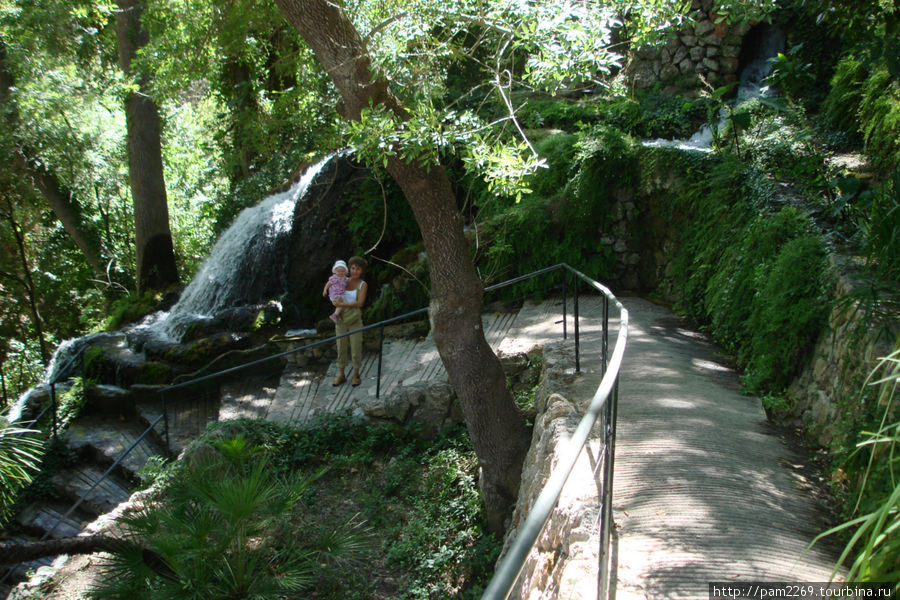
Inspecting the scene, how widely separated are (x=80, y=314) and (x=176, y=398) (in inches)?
434

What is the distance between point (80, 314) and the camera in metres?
18.8

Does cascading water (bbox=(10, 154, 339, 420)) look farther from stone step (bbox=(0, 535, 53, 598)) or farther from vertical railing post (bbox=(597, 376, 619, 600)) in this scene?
vertical railing post (bbox=(597, 376, 619, 600))

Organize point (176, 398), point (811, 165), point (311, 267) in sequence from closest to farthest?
point (811, 165) < point (176, 398) < point (311, 267)

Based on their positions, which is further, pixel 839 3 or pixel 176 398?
pixel 176 398

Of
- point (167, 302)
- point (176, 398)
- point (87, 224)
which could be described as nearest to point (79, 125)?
point (87, 224)

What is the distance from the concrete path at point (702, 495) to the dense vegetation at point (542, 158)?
352 mm

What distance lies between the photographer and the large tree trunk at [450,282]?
5234mm

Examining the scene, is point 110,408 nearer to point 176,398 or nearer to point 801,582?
point 176,398

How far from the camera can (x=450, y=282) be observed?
5.47 metres

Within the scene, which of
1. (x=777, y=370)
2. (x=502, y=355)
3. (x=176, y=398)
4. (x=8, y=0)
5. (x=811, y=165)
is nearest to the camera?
(x=777, y=370)

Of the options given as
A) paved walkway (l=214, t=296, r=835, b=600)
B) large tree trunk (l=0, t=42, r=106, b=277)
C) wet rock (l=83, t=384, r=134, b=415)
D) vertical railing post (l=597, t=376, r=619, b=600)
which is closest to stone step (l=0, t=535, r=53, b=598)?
wet rock (l=83, t=384, r=134, b=415)

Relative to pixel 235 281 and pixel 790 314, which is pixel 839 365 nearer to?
pixel 790 314

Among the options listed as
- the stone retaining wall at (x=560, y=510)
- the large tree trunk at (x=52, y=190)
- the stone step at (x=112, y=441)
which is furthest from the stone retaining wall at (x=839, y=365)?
the large tree trunk at (x=52, y=190)

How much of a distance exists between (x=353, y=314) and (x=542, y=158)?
3.05 metres
